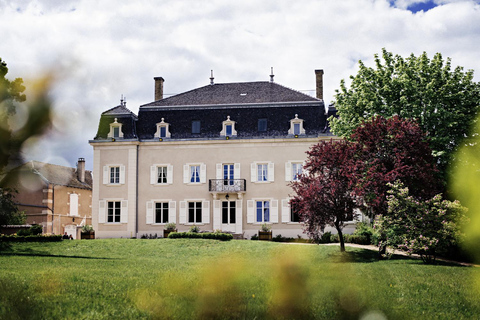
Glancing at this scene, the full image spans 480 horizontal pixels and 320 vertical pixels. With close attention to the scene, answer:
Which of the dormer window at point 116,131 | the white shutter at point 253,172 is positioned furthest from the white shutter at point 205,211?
the dormer window at point 116,131

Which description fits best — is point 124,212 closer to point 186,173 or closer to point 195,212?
point 195,212

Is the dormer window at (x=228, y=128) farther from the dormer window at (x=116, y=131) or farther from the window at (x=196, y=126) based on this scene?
the dormer window at (x=116, y=131)

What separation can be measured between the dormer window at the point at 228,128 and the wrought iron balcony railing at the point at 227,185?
374 centimetres

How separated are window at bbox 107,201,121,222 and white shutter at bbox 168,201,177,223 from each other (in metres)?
4.12

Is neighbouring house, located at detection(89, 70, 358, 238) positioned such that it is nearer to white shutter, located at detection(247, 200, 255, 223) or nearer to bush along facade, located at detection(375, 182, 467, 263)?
white shutter, located at detection(247, 200, 255, 223)

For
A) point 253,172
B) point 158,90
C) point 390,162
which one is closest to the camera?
point 390,162

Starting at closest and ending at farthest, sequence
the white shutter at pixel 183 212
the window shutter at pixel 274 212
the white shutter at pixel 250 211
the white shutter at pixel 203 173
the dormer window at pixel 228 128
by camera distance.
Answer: the window shutter at pixel 274 212
the white shutter at pixel 250 211
the white shutter at pixel 183 212
the white shutter at pixel 203 173
the dormer window at pixel 228 128

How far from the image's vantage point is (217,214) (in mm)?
40500

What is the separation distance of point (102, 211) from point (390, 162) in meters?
24.9

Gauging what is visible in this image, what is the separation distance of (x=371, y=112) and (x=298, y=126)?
1128 cm

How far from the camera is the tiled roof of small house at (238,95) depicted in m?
42.8

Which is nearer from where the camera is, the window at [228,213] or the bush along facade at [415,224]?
the bush along facade at [415,224]

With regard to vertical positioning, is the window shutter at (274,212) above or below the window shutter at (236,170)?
below

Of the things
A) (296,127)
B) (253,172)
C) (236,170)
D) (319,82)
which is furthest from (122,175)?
(319,82)
